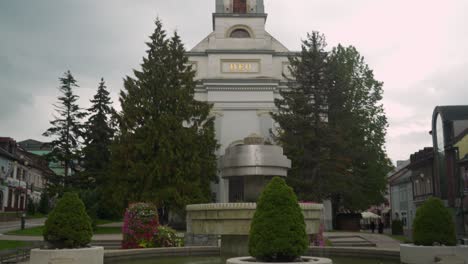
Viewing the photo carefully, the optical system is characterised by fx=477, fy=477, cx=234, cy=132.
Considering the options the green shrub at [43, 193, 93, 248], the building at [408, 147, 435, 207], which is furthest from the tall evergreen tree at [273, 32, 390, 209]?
the green shrub at [43, 193, 93, 248]

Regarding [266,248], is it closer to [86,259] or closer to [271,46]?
[86,259]

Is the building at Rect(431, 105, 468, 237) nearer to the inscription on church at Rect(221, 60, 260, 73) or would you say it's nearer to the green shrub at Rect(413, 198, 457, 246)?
the green shrub at Rect(413, 198, 457, 246)

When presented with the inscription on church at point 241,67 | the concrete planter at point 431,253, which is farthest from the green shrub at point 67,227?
the inscription on church at point 241,67

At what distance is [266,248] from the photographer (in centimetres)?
866

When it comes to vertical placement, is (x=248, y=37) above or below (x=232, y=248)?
above

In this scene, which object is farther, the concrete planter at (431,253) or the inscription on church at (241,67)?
the inscription on church at (241,67)

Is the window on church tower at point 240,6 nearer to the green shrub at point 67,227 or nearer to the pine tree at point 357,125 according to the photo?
the pine tree at point 357,125

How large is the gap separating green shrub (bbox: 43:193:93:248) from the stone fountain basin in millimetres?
2919

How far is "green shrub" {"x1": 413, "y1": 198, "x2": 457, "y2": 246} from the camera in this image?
40.0 feet

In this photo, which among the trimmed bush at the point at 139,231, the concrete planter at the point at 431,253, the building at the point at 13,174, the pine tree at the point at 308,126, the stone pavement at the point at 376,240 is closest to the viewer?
the concrete planter at the point at 431,253

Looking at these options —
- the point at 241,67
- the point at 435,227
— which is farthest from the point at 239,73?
the point at 435,227

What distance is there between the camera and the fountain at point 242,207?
40.5 feet

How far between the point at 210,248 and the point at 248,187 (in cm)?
260

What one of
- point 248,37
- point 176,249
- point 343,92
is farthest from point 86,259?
point 248,37
